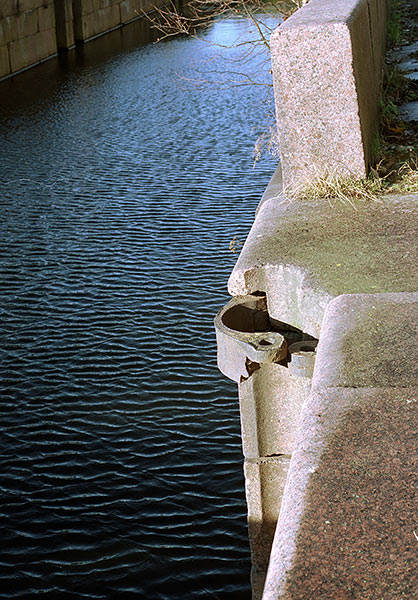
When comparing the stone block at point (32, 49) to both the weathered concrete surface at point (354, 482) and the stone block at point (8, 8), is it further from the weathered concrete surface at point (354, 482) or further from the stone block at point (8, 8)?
the weathered concrete surface at point (354, 482)

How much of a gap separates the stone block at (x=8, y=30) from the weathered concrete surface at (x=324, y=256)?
14.0 m

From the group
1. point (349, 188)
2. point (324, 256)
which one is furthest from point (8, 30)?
point (324, 256)

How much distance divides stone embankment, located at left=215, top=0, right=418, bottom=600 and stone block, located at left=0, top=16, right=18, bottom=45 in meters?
12.6

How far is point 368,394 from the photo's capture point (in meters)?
2.30

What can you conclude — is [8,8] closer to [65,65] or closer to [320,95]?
[65,65]

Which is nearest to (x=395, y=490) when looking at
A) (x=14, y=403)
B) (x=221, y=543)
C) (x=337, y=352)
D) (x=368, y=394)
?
(x=368, y=394)

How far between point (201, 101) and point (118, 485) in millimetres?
10339

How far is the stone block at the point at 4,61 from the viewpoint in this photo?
55.0ft

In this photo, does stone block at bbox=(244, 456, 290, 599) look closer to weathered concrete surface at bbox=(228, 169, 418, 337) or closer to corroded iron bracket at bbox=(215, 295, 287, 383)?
corroded iron bracket at bbox=(215, 295, 287, 383)

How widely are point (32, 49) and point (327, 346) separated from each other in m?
17.0

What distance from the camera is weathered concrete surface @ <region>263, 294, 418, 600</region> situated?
167cm

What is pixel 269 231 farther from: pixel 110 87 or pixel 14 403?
pixel 110 87

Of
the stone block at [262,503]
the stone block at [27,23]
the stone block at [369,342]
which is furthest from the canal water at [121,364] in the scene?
the stone block at [27,23]

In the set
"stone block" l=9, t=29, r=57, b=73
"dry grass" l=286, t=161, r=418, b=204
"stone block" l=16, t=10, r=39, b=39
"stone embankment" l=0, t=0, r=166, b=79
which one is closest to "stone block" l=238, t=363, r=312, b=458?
"dry grass" l=286, t=161, r=418, b=204
